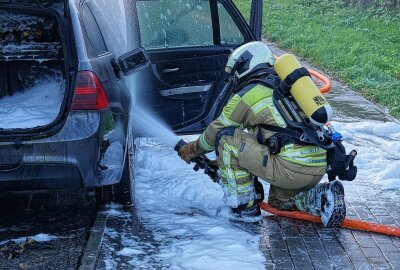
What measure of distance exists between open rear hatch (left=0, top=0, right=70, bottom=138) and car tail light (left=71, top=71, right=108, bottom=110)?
71mm

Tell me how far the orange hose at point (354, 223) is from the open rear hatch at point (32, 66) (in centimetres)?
186

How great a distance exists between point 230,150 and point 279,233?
0.71 meters

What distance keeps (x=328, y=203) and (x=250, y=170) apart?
2.04ft

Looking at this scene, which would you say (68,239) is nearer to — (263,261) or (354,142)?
(263,261)

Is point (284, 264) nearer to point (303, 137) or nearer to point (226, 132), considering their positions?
point (303, 137)

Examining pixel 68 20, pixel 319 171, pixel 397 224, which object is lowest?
pixel 397 224

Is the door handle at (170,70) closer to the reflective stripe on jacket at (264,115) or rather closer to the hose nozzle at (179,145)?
the hose nozzle at (179,145)

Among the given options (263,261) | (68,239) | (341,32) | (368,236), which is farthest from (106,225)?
(341,32)

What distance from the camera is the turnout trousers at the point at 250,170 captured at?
16.9ft

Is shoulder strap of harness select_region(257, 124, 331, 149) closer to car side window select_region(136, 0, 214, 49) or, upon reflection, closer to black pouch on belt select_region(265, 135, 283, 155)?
black pouch on belt select_region(265, 135, 283, 155)

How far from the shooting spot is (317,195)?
17.3 ft

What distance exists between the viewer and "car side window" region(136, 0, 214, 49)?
6973 mm

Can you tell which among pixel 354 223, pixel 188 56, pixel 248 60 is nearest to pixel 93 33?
pixel 248 60

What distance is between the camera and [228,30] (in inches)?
271
